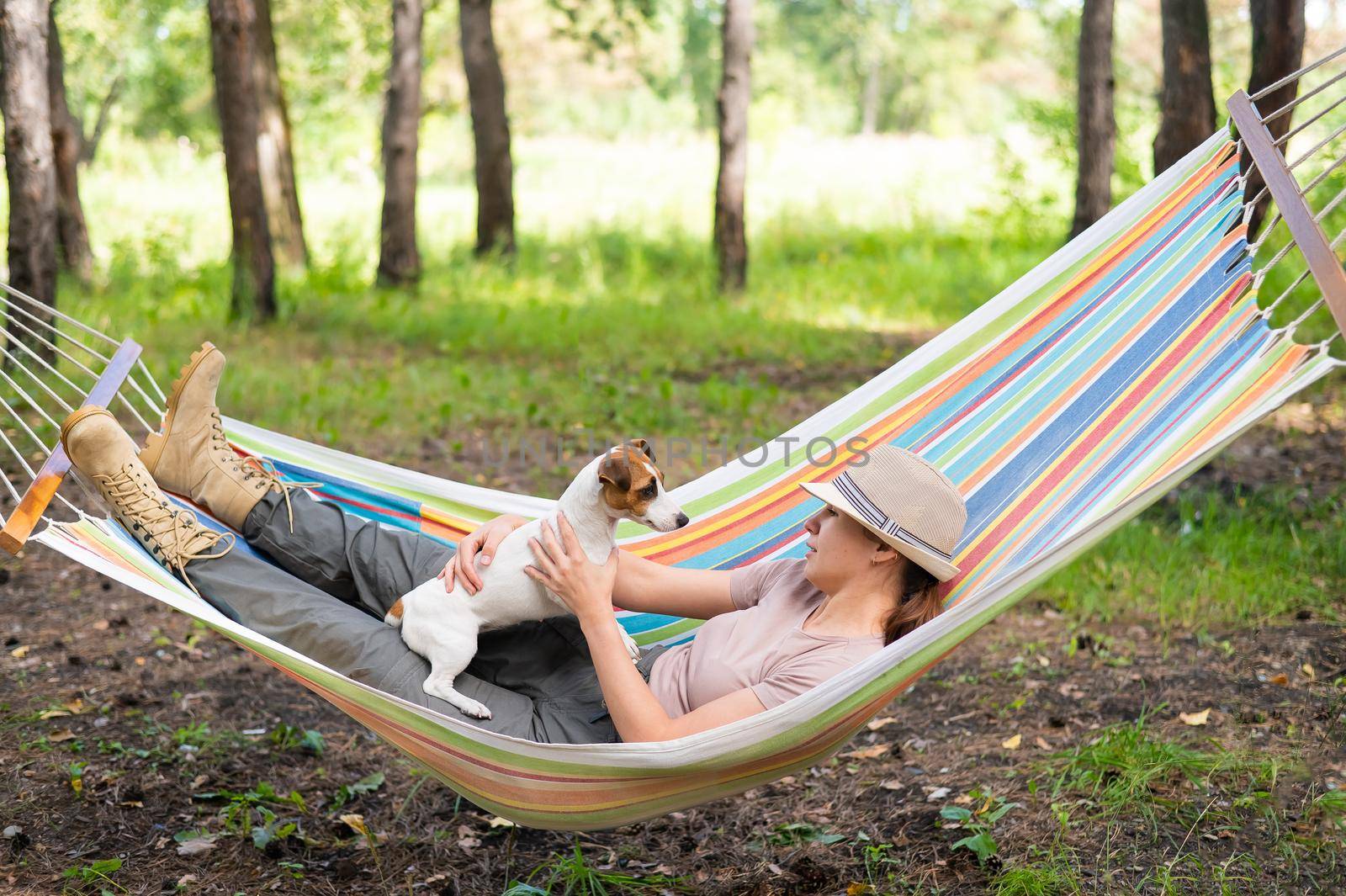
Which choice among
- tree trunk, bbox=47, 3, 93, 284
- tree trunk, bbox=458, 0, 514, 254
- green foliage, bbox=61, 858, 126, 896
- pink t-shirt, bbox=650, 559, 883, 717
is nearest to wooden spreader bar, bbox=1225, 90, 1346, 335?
pink t-shirt, bbox=650, 559, 883, 717

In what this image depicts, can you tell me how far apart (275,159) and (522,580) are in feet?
23.6

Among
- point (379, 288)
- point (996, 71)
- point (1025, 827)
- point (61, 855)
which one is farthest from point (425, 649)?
point (996, 71)

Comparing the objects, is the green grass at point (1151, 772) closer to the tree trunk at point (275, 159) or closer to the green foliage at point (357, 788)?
the green foliage at point (357, 788)

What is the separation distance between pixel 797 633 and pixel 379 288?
629 cm

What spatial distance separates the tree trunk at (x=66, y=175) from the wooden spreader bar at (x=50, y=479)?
4.64 meters

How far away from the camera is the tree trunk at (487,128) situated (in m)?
8.17

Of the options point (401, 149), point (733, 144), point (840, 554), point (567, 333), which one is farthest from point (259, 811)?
point (733, 144)

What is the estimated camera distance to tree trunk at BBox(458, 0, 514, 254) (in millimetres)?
8172

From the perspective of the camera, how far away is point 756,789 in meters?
2.50

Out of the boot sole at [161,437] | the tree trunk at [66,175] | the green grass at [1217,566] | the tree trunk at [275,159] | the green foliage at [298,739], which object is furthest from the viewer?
the tree trunk at [275,159]

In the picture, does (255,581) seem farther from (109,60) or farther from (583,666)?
(109,60)

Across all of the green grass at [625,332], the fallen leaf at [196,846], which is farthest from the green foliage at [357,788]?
the green grass at [625,332]

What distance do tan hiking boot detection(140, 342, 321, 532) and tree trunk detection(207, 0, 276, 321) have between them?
4347mm

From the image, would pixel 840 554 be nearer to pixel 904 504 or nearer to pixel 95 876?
pixel 904 504
